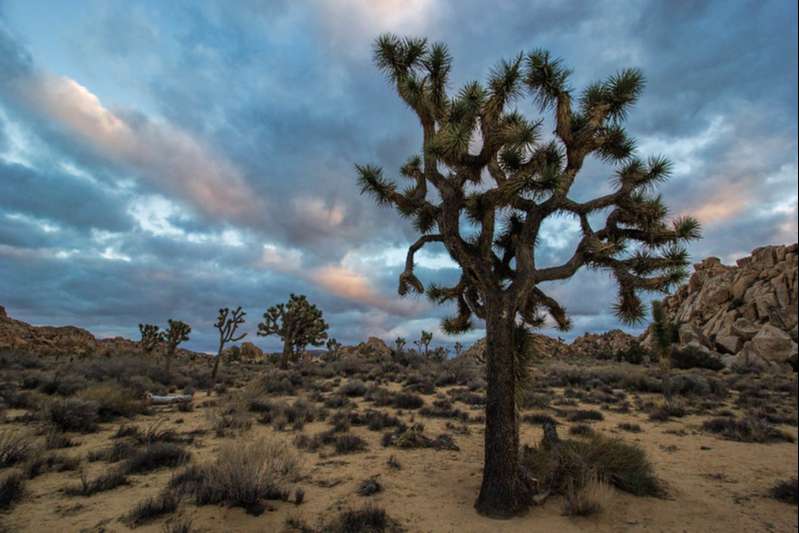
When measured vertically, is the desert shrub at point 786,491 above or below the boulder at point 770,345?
below

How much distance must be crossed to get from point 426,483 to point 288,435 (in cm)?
462

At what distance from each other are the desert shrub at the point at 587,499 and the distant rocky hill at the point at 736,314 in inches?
541

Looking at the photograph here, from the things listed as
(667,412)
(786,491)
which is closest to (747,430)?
(667,412)

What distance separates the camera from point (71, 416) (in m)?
9.81

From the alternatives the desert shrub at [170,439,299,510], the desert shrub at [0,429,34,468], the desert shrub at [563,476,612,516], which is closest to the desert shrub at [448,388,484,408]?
the desert shrub at [563,476,612,516]

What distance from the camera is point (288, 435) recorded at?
10266 mm

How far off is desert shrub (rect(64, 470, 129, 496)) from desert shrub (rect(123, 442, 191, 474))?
43cm

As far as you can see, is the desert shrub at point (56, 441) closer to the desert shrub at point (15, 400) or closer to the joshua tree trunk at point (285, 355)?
the desert shrub at point (15, 400)

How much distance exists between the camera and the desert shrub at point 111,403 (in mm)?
11227

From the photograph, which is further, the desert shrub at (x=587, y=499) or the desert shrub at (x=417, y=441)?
the desert shrub at (x=417, y=441)

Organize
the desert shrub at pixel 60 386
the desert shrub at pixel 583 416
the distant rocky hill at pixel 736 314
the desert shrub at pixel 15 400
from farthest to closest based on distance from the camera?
the distant rocky hill at pixel 736 314
the desert shrub at pixel 60 386
the desert shrub at pixel 583 416
the desert shrub at pixel 15 400

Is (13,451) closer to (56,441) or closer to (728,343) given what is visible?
(56,441)

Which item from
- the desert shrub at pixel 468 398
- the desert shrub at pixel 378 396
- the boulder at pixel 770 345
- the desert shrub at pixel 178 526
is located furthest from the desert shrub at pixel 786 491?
the boulder at pixel 770 345

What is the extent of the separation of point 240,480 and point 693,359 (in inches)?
1327
